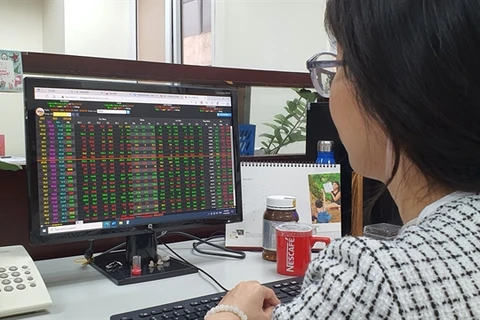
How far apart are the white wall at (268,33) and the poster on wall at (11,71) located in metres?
1.67

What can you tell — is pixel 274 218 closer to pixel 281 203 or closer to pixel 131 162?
pixel 281 203

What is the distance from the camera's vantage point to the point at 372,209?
1.46m

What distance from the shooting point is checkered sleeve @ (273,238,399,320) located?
493mm

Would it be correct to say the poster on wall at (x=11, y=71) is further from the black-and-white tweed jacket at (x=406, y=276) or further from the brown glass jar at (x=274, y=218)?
the black-and-white tweed jacket at (x=406, y=276)

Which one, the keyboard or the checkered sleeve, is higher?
the checkered sleeve

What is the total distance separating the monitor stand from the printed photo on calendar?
1.32 feet

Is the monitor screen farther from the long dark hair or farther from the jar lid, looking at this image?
the long dark hair

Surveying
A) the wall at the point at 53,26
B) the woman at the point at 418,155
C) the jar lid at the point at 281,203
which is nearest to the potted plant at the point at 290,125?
the jar lid at the point at 281,203

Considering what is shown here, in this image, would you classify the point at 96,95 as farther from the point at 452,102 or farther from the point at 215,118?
the point at 452,102

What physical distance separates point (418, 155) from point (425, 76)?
10cm

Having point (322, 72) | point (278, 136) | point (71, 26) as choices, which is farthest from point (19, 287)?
point (71, 26)

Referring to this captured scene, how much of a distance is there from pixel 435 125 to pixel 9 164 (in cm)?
82

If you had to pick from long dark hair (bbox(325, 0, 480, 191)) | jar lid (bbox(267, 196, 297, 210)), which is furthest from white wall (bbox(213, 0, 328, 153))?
long dark hair (bbox(325, 0, 480, 191))

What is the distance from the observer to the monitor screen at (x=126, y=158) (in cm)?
101
